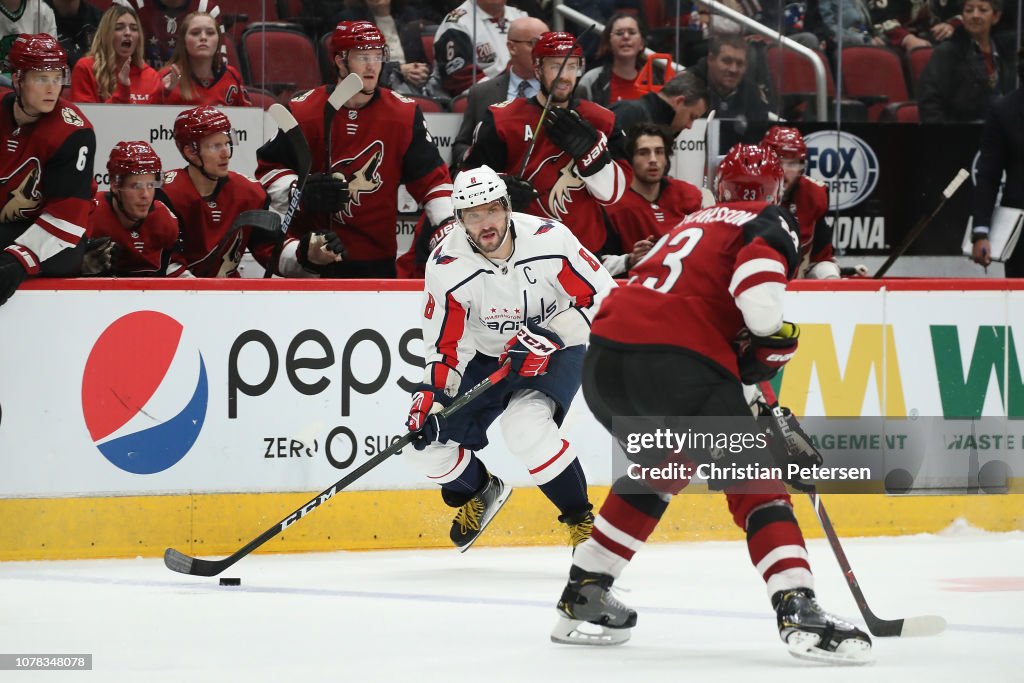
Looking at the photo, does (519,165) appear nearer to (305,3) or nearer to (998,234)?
(305,3)

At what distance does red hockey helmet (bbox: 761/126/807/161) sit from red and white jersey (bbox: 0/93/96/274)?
2.65 metres

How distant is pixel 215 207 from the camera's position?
18.0ft

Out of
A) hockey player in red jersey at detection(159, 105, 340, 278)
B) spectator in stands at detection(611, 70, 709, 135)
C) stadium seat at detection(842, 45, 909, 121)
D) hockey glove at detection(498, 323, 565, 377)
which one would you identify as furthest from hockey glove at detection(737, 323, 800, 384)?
stadium seat at detection(842, 45, 909, 121)

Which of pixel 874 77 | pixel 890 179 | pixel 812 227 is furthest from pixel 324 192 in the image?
pixel 874 77

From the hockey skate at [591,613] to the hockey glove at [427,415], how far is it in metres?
0.97

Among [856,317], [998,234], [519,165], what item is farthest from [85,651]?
[998,234]

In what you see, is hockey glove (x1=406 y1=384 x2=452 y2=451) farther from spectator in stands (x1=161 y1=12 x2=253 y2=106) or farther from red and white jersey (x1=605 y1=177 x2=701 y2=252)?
spectator in stands (x1=161 y1=12 x2=253 y2=106)

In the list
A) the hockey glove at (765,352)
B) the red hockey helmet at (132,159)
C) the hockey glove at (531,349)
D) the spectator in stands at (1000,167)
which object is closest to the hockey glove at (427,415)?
the hockey glove at (531,349)

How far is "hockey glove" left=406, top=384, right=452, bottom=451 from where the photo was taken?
4.48 metres

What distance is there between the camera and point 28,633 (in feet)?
12.3

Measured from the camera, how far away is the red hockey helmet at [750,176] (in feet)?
A: 11.8

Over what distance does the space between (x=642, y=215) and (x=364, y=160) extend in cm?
110

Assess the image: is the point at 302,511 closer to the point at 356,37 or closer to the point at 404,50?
the point at 356,37

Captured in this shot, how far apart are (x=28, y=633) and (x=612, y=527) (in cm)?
152
